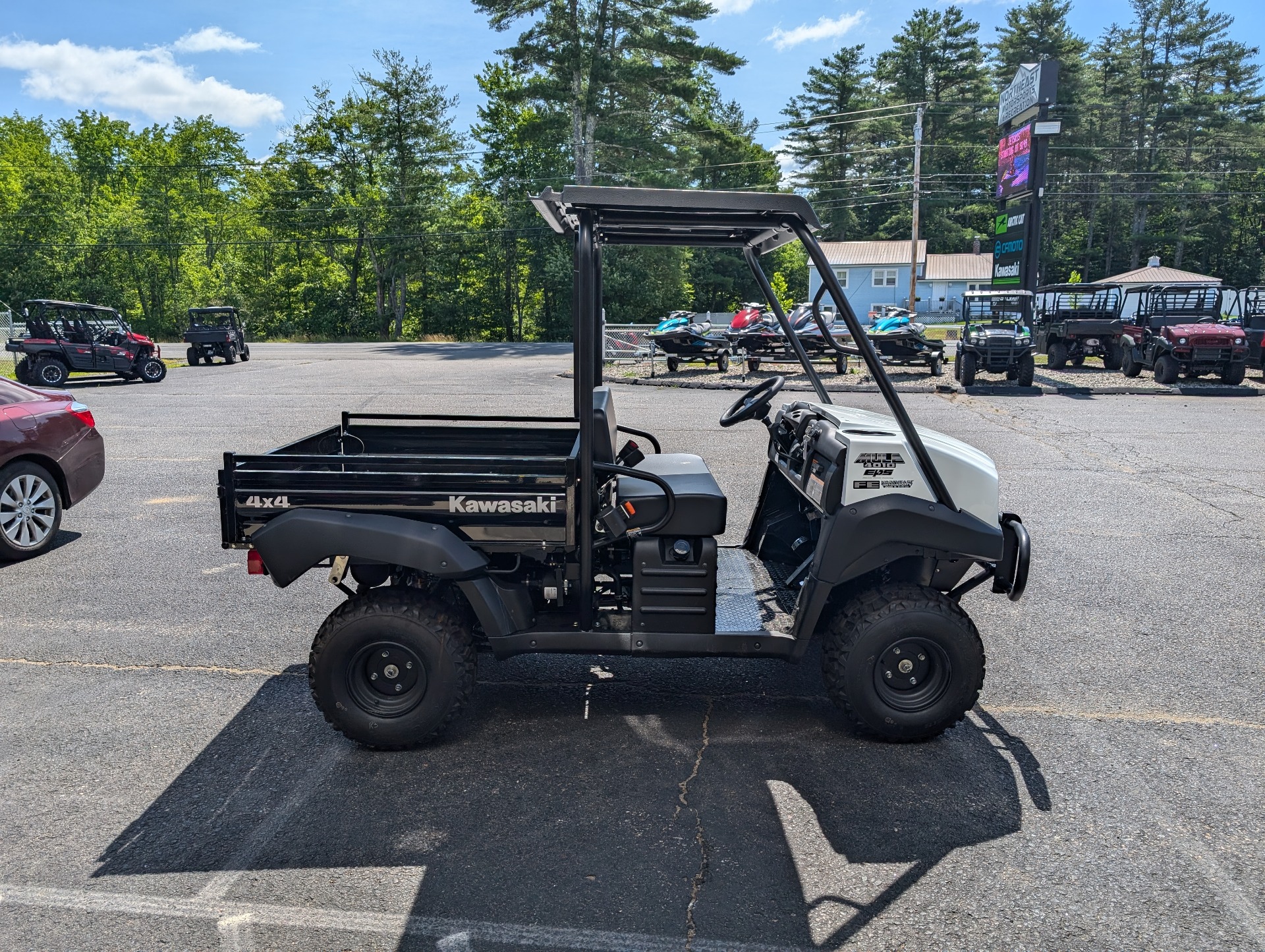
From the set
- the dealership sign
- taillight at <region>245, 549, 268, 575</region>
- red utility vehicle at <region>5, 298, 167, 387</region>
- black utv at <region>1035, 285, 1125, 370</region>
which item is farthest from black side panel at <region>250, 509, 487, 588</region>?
the dealership sign

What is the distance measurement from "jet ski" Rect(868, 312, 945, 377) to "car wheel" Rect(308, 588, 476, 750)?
1898 cm

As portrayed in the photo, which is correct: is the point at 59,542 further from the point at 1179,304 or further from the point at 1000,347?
the point at 1179,304

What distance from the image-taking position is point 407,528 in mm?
3748

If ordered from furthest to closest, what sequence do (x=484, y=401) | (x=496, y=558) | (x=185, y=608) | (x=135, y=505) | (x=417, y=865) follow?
1. (x=484, y=401)
2. (x=135, y=505)
3. (x=185, y=608)
4. (x=496, y=558)
5. (x=417, y=865)

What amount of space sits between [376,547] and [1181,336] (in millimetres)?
19953

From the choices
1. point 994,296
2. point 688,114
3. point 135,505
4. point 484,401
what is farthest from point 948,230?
point 135,505

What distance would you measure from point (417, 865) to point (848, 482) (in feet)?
7.19

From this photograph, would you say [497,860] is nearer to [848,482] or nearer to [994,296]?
[848,482]

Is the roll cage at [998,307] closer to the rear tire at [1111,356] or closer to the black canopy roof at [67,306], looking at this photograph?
the rear tire at [1111,356]

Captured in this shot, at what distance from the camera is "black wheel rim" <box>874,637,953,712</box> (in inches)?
151

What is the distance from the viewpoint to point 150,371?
21.9 metres

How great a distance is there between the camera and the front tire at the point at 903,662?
12.5 feet

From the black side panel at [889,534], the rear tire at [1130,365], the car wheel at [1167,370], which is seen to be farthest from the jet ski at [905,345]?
the black side panel at [889,534]

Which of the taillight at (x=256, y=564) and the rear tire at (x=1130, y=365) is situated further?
the rear tire at (x=1130, y=365)
